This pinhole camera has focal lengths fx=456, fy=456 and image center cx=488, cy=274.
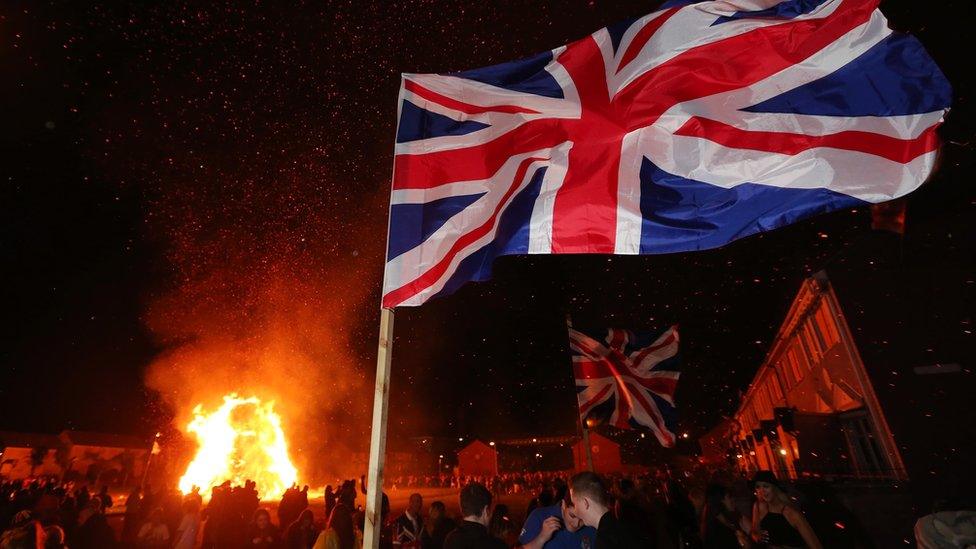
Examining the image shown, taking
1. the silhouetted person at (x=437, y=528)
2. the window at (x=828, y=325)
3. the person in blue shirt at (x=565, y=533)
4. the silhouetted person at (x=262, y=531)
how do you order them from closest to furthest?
1. the person in blue shirt at (x=565, y=533)
2. the silhouetted person at (x=437, y=528)
3. the silhouetted person at (x=262, y=531)
4. the window at (x=828, y=325)

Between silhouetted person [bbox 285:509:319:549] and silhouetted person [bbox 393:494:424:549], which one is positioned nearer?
silhouetted person [bbox 393:494:424:549]

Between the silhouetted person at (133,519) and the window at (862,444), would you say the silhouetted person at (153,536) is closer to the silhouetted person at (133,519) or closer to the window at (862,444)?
the silhouetted person at (133,519)

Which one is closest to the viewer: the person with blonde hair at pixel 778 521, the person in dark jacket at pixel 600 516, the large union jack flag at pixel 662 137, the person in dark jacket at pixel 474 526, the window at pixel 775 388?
Result: the person in dark jacket at pixel 600 516

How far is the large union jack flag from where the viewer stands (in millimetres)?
3695

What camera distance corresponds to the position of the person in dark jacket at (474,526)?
3.59 meters

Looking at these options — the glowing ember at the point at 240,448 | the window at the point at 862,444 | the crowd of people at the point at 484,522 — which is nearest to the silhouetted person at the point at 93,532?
the crowd of people at the point at 484,522

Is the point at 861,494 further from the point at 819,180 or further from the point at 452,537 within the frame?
the point at 452,537

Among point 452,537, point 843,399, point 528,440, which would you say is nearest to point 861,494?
point 843,399

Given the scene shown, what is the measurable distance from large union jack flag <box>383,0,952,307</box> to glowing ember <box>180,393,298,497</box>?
37.7 metres

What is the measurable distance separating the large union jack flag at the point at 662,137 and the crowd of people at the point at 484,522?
2193mm

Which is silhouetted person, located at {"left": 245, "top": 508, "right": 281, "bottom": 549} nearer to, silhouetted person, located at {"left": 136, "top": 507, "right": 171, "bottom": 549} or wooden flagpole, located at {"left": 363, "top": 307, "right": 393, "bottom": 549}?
silhouetted person, located at {"left": 136, "top": 507, "right": 171, "bottom": 549}

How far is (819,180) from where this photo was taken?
3.67 meters

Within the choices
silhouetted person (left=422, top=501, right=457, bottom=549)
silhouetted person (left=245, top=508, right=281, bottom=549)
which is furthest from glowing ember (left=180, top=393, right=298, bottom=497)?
silhouetted person (left=422, top=501, right=457, bottom=549)

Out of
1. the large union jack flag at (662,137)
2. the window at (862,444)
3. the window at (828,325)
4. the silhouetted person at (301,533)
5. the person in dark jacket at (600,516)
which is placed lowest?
the silhouetted person at (301,533)
